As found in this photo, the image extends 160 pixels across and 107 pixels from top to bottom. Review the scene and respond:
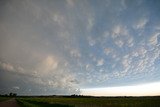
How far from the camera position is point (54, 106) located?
4231 cm

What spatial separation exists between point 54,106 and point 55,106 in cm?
64

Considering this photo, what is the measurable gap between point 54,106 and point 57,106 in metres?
1.62

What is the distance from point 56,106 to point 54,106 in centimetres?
101

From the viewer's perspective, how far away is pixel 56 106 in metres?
41.5

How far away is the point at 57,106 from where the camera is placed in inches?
1612

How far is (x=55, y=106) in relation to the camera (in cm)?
4175

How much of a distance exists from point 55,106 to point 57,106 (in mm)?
977

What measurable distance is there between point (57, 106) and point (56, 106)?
0.61 m
